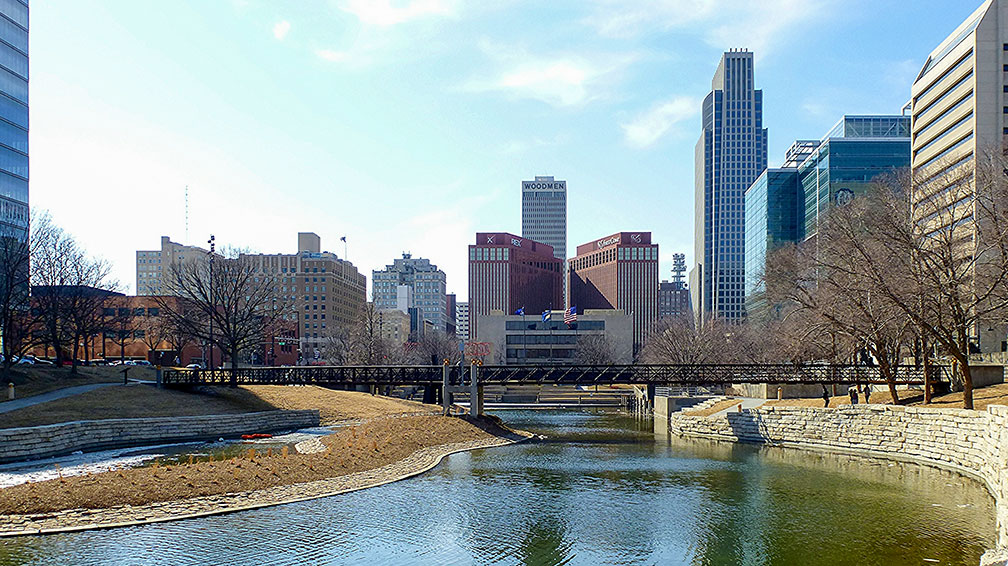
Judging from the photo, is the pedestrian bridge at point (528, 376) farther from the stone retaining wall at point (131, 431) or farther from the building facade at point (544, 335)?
the building facade at point (544, 335)

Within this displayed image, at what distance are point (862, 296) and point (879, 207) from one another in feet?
29.0

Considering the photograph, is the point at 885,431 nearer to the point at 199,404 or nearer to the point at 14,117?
the point at 199,404

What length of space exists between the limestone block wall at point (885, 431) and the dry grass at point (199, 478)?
81.9 ft

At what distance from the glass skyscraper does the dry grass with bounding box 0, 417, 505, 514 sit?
5791 cm

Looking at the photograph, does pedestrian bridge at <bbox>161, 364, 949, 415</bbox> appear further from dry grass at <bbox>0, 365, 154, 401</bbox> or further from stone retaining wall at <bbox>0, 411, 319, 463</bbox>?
dry grass at <bbox>0, 365, 154, 401</bbox>

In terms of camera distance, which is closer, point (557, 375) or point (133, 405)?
point (133, 405)

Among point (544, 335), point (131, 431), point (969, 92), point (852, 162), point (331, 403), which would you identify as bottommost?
point (331, 403)

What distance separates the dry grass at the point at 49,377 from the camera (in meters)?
57.5

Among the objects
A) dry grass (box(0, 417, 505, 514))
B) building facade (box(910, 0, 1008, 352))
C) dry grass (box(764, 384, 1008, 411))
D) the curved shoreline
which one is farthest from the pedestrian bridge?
building facade (box(910, 0, 1008, 352))

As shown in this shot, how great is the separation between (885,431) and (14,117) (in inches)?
3490

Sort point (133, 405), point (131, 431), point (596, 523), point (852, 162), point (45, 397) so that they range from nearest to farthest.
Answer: point (596, 523) < point (131, 431) < point (45, 397) < point (133, 405) < point (852, 162)

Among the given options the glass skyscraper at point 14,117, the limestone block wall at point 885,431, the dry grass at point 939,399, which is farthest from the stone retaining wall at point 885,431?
the glass skyscraper at point 14,117

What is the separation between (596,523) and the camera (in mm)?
27656

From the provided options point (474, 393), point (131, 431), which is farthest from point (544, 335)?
point (131, 431)
